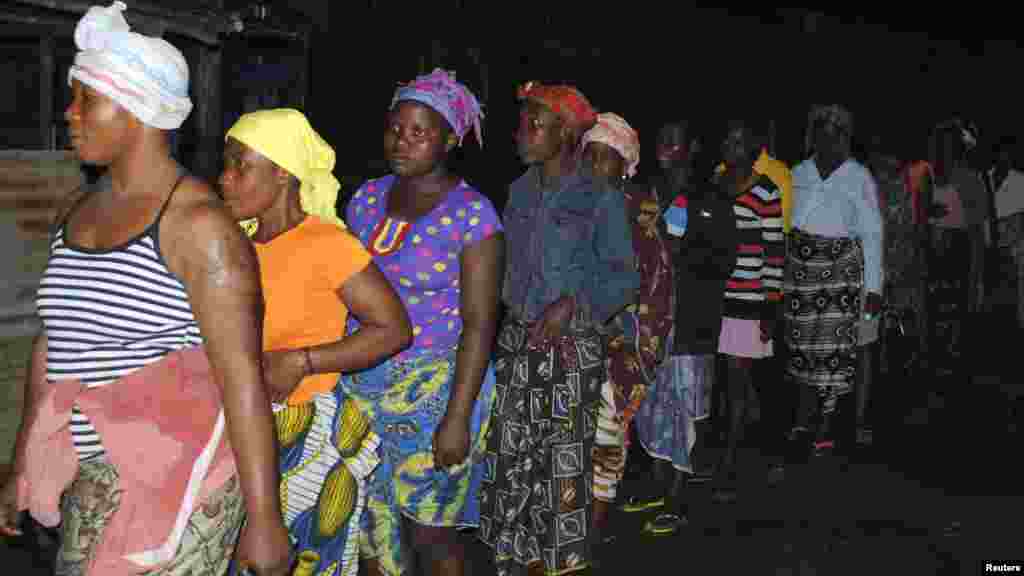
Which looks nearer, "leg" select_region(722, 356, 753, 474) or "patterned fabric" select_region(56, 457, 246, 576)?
"patterned fabric" select_region(56, 457, 246, 576)

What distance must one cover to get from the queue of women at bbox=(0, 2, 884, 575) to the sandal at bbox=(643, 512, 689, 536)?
26 millimetres

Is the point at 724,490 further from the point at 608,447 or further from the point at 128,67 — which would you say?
the point at 128,67

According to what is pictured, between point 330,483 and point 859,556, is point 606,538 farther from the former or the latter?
point 330,483

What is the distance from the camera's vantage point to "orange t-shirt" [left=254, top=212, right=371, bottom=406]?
328 cm

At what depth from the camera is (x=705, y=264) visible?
618cm

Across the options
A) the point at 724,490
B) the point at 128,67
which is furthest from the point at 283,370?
the point at 724,490

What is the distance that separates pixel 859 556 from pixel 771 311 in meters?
1.52

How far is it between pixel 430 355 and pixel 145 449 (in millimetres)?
1576

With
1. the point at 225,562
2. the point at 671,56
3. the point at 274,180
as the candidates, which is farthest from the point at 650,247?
the point at 671,56

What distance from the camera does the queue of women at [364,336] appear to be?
101 inches

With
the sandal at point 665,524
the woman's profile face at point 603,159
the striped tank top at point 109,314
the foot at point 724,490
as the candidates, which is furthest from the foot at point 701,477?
the striped tank top at point 109,314

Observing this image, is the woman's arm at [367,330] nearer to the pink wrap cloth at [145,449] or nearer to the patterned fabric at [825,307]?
the pink wrap cloth at [145,449]

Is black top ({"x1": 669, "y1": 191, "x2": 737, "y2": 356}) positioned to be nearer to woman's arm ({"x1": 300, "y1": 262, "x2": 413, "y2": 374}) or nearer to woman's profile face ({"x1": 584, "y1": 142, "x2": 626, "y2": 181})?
woman's profile face ({"x1": 584, "y1": 142, "x2": 626, "y2": 181})

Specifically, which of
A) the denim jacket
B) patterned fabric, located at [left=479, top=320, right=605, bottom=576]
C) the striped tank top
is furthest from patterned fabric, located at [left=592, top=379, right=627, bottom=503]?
the striped tank top
